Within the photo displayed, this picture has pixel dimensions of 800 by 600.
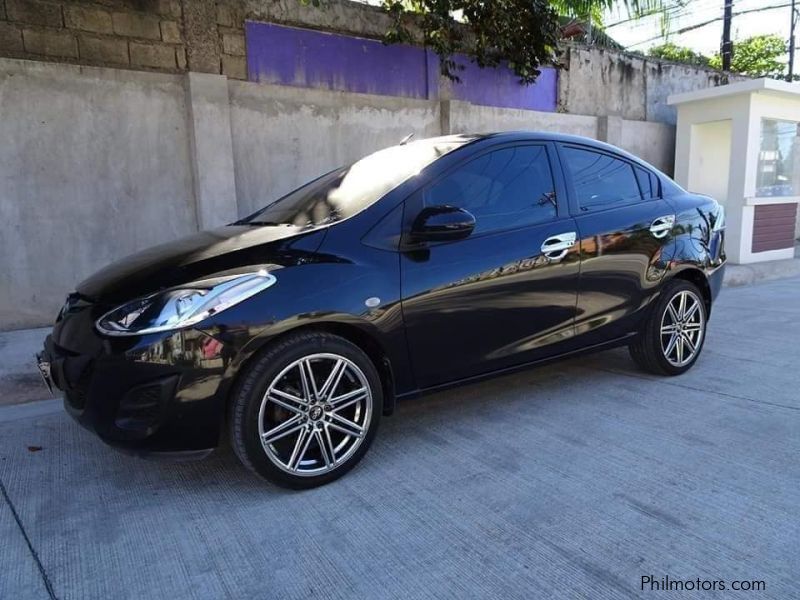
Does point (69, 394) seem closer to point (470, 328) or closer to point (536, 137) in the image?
point (470, 328)

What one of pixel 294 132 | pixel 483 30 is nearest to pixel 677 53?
pixel 483 30

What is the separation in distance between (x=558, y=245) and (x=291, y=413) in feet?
6.08

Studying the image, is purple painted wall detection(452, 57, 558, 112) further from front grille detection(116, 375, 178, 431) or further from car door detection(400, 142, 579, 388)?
front grille detection(116, 375, 178, 431)

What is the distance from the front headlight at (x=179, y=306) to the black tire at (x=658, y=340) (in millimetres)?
2757

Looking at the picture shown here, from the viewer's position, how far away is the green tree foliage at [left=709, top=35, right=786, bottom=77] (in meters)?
24.2

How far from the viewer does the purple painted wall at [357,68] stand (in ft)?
21.6

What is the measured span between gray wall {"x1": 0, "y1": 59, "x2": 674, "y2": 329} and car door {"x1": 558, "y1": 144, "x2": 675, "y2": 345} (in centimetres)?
380

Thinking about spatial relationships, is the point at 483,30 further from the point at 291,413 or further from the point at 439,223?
the point at 291,413

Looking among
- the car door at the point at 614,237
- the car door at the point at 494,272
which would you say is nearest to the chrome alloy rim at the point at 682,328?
the car door at the point at 614,237

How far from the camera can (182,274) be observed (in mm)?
2768

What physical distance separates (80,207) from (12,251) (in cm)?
70

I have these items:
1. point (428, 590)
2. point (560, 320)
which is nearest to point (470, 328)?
point (560, 320)

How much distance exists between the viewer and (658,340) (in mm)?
4227

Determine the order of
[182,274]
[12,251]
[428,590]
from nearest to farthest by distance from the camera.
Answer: [428,590] < [182,274] < [12,251]
